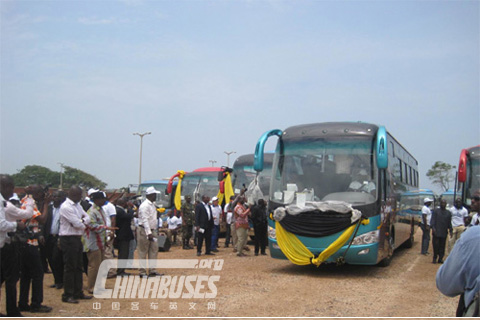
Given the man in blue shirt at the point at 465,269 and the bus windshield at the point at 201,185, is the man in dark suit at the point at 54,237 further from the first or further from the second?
the bus windshield at the point at 201,185

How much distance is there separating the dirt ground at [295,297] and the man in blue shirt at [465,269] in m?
4.22

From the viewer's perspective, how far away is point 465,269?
334cm

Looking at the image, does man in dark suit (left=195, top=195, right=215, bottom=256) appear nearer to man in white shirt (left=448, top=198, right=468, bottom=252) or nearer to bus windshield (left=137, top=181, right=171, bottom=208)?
man in white shirt (left=448, top=198, right=468, bottom=252)

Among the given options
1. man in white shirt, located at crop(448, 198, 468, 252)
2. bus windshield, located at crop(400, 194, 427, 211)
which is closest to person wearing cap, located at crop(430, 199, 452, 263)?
man in white shirt, located at crop(448, 198, 468, 252)

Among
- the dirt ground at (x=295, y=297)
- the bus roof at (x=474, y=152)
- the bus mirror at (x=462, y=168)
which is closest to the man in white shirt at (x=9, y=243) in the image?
the dirt ground at (x=295, y=297)

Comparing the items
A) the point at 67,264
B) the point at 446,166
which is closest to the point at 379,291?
the point at 67,264

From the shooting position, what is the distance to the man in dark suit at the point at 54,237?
948 cm

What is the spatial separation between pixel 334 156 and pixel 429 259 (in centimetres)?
641

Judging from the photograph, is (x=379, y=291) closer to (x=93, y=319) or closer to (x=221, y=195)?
(x=93, y=319)

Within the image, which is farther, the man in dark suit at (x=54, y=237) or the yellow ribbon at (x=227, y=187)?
the yellow ribbon at (x=227, y=187)

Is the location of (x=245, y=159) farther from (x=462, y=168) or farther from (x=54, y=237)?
(x=54, y=237)

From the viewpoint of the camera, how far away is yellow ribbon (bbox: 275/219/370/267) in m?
10.7

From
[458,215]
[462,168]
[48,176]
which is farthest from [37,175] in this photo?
[462,168]

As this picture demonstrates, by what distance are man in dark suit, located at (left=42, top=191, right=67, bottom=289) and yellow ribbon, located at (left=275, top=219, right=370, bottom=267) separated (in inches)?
184
